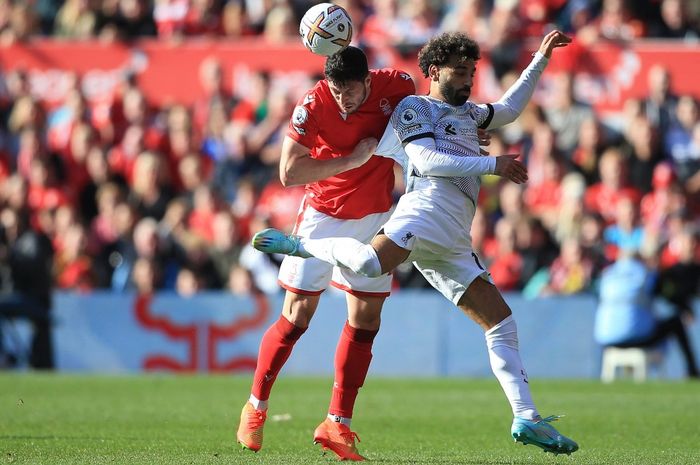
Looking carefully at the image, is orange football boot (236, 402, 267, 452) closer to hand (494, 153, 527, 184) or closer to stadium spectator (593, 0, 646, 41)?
hand (494, 153, 527, 184)

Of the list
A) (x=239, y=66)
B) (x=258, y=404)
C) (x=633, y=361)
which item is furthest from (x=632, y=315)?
(x=258, y=404)

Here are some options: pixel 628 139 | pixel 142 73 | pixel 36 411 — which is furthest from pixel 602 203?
pixel 36 411

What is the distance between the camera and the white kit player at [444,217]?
24.2 ft

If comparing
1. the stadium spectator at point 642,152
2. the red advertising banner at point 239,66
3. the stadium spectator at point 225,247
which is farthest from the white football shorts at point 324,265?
the red advertising banner at point 239,66

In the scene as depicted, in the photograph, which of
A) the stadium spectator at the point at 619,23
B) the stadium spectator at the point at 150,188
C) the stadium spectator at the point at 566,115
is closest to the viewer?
the stadium spectator at the point at 566,115

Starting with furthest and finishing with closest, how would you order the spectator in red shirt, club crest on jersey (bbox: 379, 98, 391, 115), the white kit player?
the spectator in red shirt, club crest on jersey (bbox: 379, 98, 391, 115), the white kit player

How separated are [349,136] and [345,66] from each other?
502 mm

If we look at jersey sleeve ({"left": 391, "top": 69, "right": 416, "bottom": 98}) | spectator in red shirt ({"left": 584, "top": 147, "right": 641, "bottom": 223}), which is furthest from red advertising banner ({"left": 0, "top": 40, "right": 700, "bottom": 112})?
jersey sleeve ({"left": 391, "top": 69, "right": 416, "bottom": 98})

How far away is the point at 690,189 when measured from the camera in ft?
50.5

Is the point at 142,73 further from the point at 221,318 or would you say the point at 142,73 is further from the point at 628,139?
the point at 628,139

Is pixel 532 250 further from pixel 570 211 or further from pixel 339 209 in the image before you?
pixel 339 209

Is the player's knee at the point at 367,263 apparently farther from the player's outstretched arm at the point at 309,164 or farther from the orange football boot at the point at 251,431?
the orange football boot at the point at 251,431

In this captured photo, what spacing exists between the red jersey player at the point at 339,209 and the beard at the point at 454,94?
1.51 ft

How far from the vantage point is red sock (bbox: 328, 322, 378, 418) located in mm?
8086
